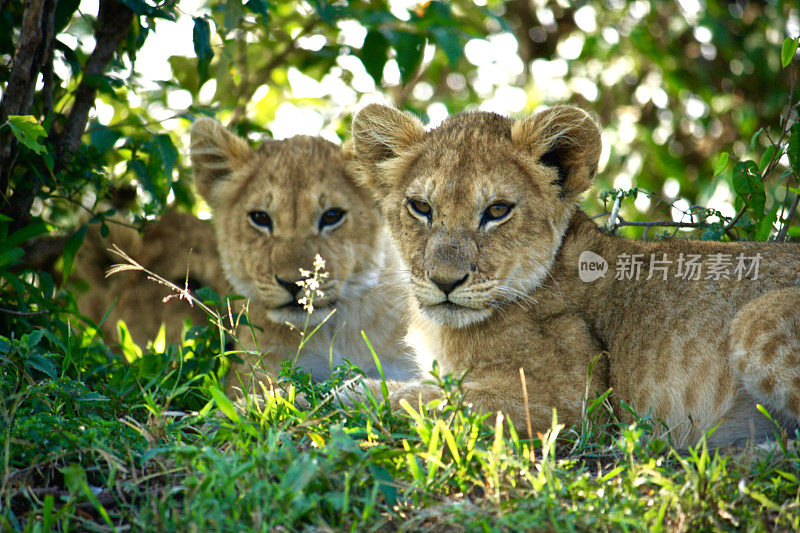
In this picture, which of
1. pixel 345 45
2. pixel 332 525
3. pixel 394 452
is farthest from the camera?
pixel 345 45

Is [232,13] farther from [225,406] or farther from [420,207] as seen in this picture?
[225,406]

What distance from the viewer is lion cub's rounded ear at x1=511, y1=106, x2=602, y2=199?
395cm

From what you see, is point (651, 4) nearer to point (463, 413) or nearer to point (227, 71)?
point (227, 71)

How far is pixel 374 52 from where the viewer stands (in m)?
5.51

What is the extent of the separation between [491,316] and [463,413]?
0.89 m

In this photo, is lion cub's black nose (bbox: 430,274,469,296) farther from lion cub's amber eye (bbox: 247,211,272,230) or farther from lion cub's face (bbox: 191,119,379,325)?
lion cub's amber eye (bbox: 247,211,272,230)

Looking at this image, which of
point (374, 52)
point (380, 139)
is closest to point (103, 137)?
point (380, 139)

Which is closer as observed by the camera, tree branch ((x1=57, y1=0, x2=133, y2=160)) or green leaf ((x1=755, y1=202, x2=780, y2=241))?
green leaf ((x1=755, y1=202, x2=780, y2=241))

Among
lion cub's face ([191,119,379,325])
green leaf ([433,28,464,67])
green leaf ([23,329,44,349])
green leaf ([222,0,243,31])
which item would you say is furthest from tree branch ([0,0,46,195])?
green leaf ([433,28,464,67])

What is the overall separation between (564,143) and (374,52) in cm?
192

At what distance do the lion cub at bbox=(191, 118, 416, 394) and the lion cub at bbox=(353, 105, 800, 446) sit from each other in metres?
0.81

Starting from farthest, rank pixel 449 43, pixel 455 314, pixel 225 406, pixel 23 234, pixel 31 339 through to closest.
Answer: pixel 449 43 → pixel 23 234 → pixel 455 314 → pixel 31 339 → pixel 225 406

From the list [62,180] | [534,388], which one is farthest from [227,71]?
[534,388]

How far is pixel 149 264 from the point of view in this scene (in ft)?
20.9
